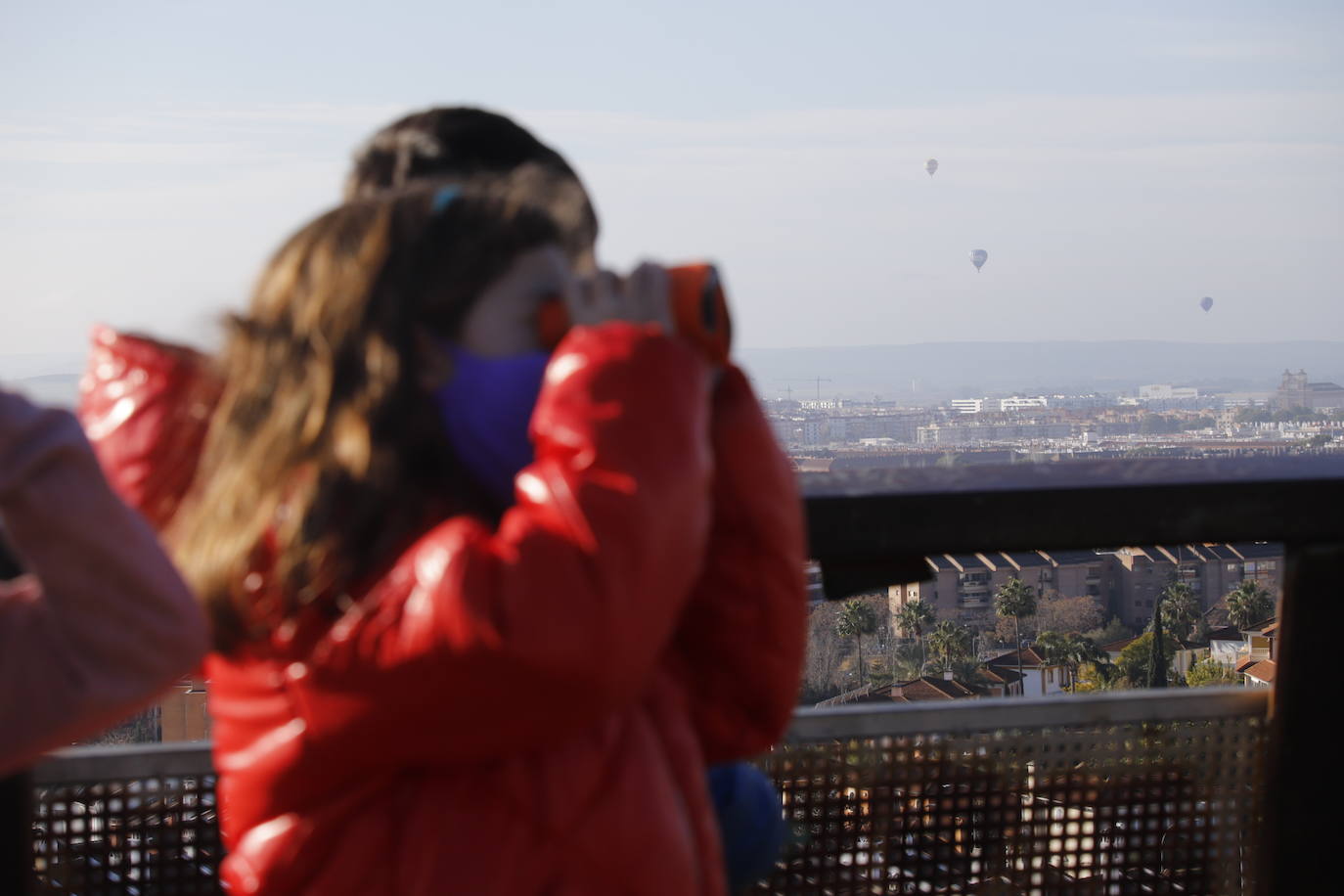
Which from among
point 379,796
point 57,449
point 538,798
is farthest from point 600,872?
point 57,449

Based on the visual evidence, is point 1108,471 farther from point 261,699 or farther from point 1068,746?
point 261,699

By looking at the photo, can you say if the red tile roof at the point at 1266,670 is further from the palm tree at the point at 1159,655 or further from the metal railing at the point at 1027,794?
the palm tree at the point at 1159,655

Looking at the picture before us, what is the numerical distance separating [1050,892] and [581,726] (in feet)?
3.48

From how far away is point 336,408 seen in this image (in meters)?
1.44

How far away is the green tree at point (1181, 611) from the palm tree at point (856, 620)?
0.67 meters

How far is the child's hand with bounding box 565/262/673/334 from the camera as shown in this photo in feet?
4.91

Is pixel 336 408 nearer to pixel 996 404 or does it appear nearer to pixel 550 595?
pixel 550 595

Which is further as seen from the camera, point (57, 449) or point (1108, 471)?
point (1108, 471)

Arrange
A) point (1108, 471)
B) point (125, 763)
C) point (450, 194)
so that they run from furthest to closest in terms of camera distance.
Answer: point (1108, 471) → point (125, 763) → point (450, 194)

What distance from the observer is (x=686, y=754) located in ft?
4.63

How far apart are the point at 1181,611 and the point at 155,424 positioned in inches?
204

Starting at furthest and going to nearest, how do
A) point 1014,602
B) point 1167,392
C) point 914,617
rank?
point 1167,392 → point 1014,602 → point 914,617

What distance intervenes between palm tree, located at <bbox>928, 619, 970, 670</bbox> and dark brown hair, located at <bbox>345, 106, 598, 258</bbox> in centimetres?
1205

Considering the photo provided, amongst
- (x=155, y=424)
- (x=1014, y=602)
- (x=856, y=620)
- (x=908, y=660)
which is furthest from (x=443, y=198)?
(x=908, y=660)
